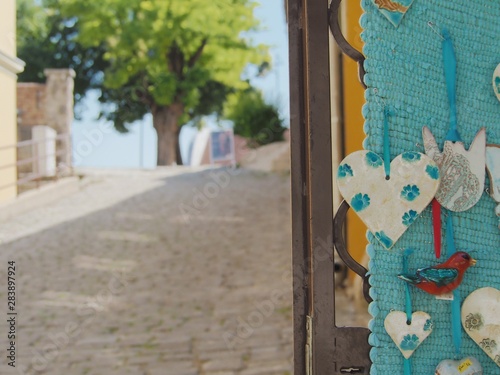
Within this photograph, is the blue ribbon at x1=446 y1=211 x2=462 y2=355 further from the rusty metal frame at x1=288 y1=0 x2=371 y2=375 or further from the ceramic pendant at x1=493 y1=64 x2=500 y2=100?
the ceramic pendant at x1=493 y1=64 x2=500 y2=100

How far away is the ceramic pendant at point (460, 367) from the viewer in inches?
45.2

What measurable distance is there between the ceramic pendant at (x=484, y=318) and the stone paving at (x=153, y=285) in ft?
7.55

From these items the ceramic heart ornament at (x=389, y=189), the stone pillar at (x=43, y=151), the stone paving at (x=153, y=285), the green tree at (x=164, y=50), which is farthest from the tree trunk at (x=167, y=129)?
the ceramic heart ornament at (x=389, y=189)

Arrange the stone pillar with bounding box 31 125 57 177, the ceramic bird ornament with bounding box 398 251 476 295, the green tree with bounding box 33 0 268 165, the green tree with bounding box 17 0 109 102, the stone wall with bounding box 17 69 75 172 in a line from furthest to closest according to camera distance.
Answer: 1. the green tree with bounding box 33 0 268 165
2. the green tree with bounding box 17 0 109 102
3. the stone wall with bounding box 17 69 75 172
4. the stone pillar with bounding box 31 125 57 177
5. the ceramic bird ornament with bounding box 398 251 476 295

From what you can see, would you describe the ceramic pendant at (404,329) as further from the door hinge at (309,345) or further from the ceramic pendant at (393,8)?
the ceramic pendant at (393,8)

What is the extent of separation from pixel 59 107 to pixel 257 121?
4822 millimetres

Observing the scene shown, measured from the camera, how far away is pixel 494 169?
120cm

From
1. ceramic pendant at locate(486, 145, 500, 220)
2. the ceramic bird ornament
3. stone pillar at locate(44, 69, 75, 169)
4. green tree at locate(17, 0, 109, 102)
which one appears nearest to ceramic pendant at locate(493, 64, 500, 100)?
ceramic pendant at locate(486, 145, 500, 220)

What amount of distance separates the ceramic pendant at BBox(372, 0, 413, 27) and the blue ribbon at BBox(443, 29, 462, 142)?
4.2 inches

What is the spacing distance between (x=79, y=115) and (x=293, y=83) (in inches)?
766

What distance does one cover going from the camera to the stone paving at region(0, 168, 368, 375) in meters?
3.72

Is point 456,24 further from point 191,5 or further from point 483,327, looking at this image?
point 191,5

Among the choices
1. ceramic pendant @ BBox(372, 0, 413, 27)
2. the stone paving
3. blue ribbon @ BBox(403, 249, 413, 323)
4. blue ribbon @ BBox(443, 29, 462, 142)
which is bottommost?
the stone paving

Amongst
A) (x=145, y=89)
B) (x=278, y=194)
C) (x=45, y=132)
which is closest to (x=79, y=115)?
(x=145, y=89)
